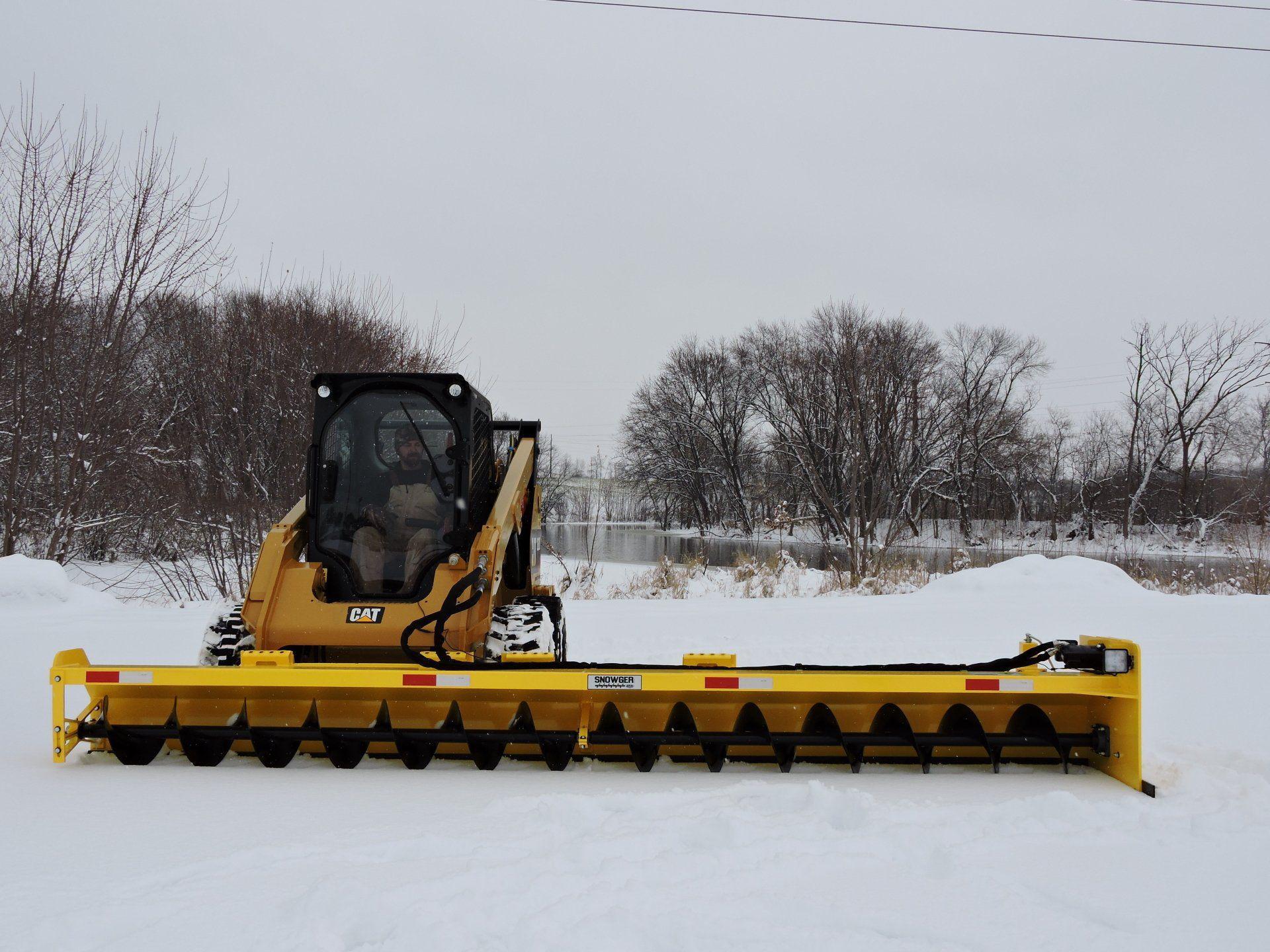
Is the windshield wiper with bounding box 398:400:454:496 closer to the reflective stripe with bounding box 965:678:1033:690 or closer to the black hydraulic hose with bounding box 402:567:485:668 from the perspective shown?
the black hydraulic hose with bounding box 402:567:485:668

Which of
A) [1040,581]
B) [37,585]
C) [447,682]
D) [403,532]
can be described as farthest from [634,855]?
[1040,581]

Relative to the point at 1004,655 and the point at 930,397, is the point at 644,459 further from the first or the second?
the point at 1004,655

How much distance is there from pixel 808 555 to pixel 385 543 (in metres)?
27.2

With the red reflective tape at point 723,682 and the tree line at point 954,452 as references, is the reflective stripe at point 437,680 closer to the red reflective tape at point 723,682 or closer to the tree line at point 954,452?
the red reflective tape at point 723,682

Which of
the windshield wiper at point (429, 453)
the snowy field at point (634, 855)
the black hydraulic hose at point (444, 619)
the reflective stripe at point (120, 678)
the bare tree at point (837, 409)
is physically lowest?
the snowy field at point (634, 855)

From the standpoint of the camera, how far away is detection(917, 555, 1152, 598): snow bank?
12.6m

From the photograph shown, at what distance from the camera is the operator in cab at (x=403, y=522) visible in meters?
5.30

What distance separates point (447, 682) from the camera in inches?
173

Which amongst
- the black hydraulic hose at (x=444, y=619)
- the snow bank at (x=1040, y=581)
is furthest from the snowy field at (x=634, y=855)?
the snow bank at (x=1040, y=581)

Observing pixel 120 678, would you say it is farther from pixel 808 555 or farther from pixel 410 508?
pixel 808 555

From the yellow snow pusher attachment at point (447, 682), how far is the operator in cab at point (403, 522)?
0.01m

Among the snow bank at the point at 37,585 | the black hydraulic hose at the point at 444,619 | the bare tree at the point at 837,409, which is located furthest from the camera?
the bare tree at the point at 837,409

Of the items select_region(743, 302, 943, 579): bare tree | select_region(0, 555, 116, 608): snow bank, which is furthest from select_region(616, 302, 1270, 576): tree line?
select_region(0, 555, 116, 608): snow bank

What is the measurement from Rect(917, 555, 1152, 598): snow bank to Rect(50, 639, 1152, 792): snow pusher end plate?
8268 millimetres
